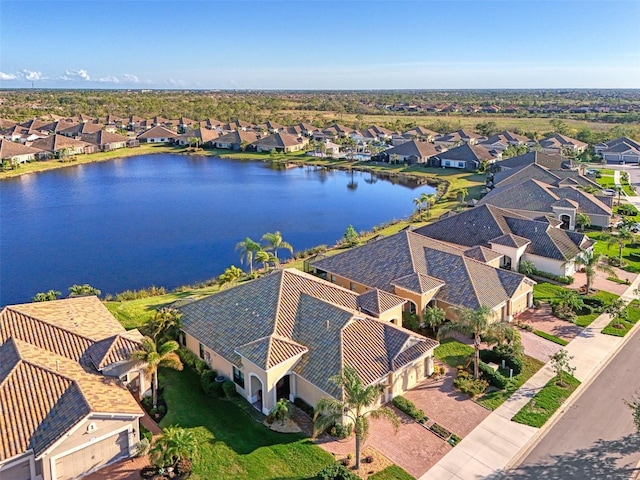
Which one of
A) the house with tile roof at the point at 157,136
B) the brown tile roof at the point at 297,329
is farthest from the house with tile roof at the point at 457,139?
the brown tile roof at the point at 297,329

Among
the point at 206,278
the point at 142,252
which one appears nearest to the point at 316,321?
the point at 206,278

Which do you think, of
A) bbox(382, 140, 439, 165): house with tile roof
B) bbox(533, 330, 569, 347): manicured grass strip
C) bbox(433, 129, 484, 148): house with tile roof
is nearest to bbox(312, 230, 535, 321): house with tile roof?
bbox(533, 330, 569, 347): manicured grass strip

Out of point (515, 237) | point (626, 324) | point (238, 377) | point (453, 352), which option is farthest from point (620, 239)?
point (238, 377)

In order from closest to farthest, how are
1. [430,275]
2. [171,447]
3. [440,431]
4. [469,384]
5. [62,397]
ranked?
[171,447] < [62,397] < [440,431] < [469,384] < [430,275]

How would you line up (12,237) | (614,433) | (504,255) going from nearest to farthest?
1. (614,433)
2. (504,255)
3. (12,237)

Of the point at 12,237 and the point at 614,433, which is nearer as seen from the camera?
the point at 614,433

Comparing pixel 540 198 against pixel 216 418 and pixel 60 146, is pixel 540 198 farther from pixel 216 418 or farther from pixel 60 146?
pixel 60 146

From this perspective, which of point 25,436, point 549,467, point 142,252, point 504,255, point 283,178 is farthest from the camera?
point 283,178

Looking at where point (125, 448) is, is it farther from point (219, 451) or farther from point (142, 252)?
point (142, 252)
